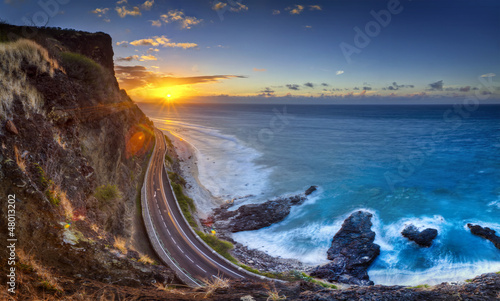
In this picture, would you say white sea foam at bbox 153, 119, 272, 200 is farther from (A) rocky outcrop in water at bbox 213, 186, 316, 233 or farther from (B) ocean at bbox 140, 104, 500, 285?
(A) rocky outcrop in water at bbox 213, 186, 316, 233

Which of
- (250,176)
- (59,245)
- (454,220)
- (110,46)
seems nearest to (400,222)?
(454,220)

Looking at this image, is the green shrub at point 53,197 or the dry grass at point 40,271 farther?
the green shrub at point 53,197

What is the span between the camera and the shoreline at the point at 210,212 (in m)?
29.4

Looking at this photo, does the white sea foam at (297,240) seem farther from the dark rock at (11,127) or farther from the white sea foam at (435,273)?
the dark rock at (11,127)

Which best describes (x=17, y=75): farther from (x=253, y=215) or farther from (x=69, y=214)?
(x=253, y=215)

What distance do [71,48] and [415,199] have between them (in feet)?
219

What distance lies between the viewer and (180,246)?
1129 inches

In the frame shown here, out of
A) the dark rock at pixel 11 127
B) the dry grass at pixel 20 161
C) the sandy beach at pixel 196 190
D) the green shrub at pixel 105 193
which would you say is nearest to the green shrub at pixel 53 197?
the dry grass at pixel 20 161

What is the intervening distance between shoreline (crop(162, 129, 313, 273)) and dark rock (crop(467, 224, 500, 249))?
24.9 m

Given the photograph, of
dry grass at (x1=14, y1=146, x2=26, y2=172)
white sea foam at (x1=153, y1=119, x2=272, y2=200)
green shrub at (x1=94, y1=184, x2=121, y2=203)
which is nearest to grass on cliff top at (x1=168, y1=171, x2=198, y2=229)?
white sea foam at (x1=153, y1=119, x2=272, y2=200)

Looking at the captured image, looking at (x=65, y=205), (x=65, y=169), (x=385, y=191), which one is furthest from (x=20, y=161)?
(x=385, y=191)

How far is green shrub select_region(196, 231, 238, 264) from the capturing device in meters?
29.7

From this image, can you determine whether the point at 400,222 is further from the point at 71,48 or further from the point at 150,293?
the point at 71,48

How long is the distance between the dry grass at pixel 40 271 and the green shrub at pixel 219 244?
2163 cm
